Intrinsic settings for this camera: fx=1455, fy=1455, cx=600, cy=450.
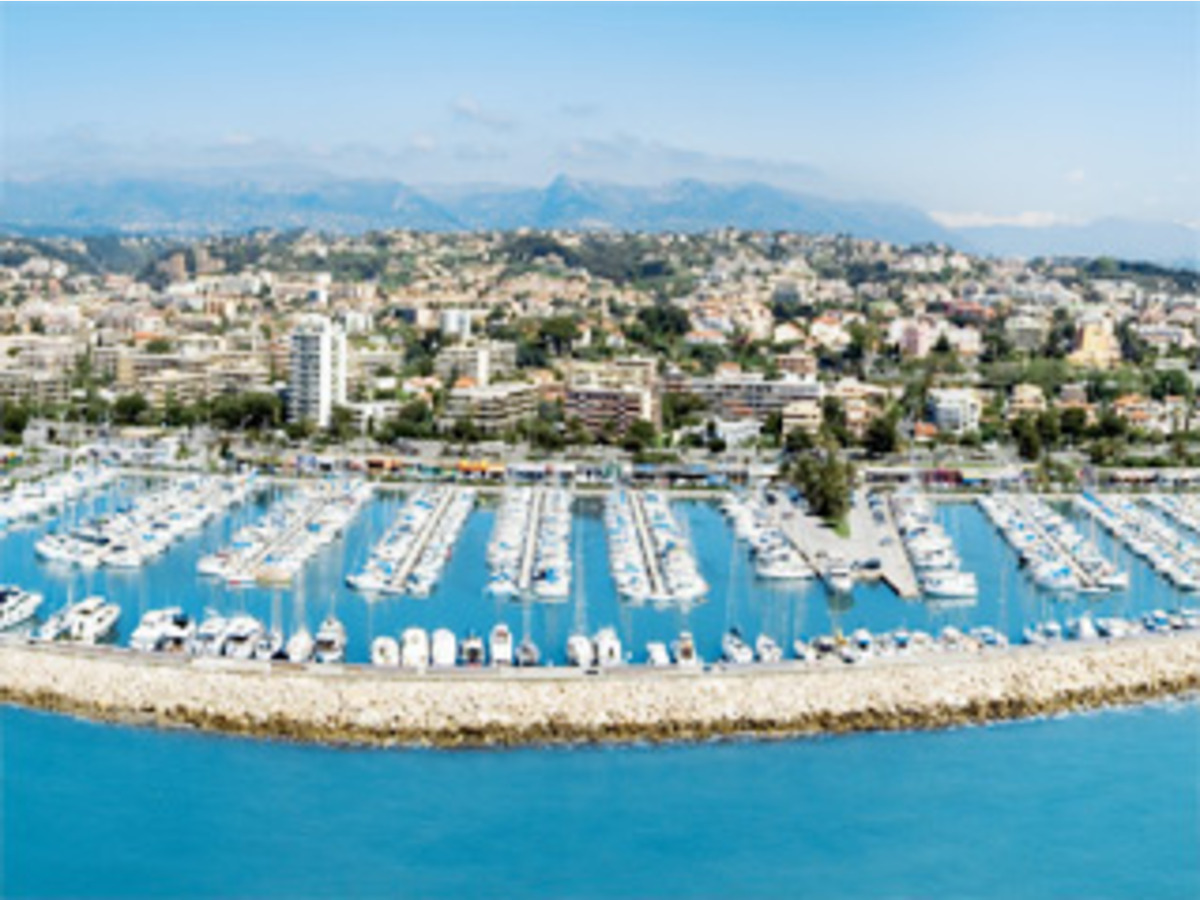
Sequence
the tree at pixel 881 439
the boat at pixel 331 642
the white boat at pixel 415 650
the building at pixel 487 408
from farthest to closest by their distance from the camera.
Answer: the building at pixel 487 408, the tree at pixel 881 439, the boat at pixel 331 642, the white boat at pixel 415 650

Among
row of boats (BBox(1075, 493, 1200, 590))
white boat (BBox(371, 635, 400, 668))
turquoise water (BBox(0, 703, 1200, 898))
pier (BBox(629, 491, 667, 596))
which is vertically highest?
row of boats (BBox(1075, 493, 1200, 590))

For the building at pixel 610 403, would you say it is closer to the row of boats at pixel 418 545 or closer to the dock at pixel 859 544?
the row of boats at pixel 418 545

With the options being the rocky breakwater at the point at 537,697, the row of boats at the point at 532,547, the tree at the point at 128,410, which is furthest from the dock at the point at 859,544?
the tree at the point at 128,410

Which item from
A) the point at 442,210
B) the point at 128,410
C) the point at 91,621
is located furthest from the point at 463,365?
the point at 442,210

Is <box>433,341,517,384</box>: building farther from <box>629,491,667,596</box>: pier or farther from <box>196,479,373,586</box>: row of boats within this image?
<box>629,491,667,596</box>: pier

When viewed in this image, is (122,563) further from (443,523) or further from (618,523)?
(618,523)

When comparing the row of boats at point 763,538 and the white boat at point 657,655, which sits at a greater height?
the white boat at point 657,655

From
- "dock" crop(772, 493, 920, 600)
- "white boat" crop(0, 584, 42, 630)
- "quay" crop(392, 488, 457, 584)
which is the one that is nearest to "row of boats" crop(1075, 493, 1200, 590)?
"dock" crop(772, 493, 920, 600)
